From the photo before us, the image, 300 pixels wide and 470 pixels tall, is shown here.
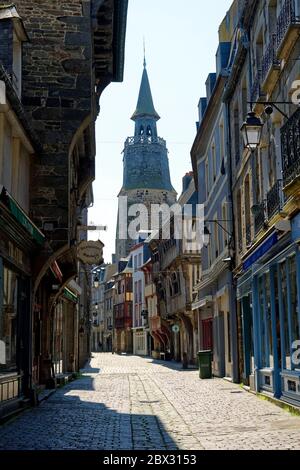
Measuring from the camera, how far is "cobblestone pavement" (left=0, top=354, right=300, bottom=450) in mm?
9117

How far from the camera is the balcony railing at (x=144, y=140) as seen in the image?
365 ft

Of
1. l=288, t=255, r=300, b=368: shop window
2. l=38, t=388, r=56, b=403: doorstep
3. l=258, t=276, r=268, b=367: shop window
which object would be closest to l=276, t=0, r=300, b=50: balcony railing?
l=288, t=255, r=300, b=368: shop window

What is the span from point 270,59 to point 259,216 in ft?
12.6

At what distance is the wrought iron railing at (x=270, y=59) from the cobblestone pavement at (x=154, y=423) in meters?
6.82

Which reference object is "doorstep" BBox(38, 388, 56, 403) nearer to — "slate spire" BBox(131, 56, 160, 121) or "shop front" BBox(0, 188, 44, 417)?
"shop front" BBox(0, 188, 44, 417)

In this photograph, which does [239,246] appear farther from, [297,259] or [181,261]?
[181,261]

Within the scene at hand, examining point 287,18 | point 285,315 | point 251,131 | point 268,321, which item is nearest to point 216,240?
point 268,321

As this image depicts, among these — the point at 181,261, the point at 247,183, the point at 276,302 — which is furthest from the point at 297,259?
the point at 181,261

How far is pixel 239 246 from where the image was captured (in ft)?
68.7

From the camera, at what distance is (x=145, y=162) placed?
362 ft

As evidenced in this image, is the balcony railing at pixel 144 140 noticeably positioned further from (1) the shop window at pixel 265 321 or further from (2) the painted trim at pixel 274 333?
(2) the painted trim at pixel 274 333

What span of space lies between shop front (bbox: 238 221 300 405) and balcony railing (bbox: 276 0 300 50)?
141 inches

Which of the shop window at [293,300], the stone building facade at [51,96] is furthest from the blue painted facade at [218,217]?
the shop window at [293,300]

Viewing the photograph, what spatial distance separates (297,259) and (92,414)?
4901 millimetres
